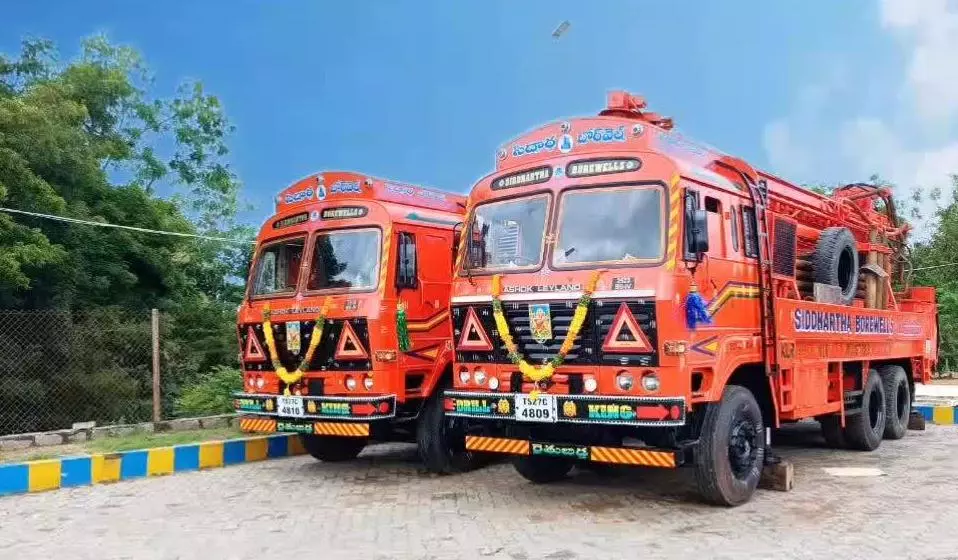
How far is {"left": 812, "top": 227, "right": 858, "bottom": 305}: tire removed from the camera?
9086 mm

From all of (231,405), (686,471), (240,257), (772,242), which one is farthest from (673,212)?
(240,257)

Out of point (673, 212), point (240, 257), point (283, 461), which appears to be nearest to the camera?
point (673, 212)

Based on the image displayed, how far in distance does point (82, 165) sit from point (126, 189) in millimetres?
1988

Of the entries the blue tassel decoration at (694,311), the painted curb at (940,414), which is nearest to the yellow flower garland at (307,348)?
the blue tassel decoration at (694,311)

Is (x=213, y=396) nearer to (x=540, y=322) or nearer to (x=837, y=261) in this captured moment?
(x=540, y=322)

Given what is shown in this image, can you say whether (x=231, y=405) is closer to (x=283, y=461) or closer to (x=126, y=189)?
(x=283, y=461)

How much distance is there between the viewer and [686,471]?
8734mm

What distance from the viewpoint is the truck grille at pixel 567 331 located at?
6.36 metres

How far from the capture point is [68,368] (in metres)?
12.2

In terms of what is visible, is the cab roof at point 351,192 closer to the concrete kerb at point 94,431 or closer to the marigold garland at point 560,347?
the marigold garland at point 560,347

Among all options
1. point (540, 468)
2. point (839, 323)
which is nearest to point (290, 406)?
point (540, 468)

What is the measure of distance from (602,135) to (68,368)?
884 centimetres

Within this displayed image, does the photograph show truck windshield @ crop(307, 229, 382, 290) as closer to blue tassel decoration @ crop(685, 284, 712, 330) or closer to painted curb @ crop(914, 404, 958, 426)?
blue tassel decoration @ crop(685, 284, 712, 330)

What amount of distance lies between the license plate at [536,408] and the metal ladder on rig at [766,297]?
2.07 metres
